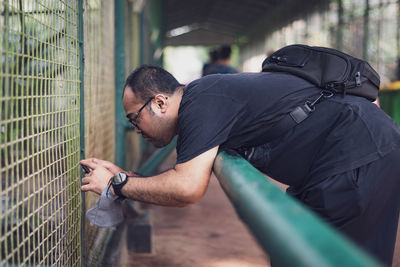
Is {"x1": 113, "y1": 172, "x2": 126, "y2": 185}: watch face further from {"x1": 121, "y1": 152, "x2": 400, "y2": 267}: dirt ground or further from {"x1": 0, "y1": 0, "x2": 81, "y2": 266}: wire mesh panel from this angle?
{"x1": 121, "y1": 152, "x2": 400, "y2": 267}: dirt ground

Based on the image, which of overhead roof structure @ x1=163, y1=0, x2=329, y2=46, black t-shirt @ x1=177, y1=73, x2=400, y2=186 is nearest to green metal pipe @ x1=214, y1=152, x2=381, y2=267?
black t-shirt @ x1=177, y1=73, x2=400, y2=186

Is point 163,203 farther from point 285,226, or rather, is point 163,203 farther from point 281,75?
point 285,226

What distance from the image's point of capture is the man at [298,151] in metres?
1.95

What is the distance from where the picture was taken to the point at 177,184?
1.92 m

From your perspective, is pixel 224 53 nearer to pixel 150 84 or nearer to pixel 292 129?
pixel 150 84

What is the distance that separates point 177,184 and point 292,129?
0.58 meters

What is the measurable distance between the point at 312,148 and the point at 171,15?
73.2 feet

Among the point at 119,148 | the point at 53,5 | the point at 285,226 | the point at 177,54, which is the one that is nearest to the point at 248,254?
the point at 119,148

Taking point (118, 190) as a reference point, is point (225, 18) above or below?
above

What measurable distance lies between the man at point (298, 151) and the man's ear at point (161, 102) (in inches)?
0.5

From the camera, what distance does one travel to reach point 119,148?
4.82m

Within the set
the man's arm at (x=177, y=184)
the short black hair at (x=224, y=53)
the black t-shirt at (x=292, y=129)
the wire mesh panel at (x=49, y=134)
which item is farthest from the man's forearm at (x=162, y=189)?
the short black hair at (x=224, y=53)

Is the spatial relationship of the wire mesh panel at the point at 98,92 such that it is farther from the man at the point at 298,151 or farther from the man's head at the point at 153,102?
the man at the point at 298,151

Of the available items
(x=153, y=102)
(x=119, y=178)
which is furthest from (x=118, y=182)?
(x=153, y=102)
